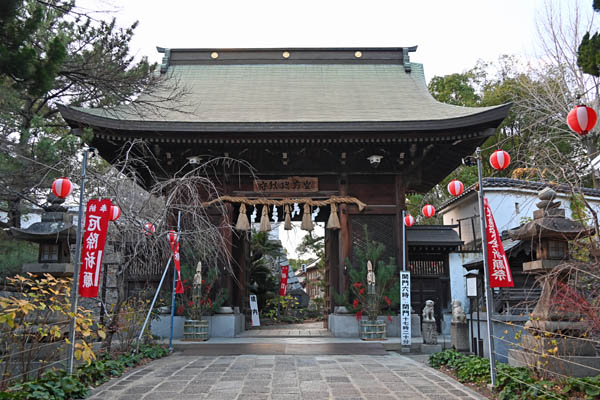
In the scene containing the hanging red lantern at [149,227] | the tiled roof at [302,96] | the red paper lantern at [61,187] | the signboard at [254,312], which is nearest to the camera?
the red paper lantern at [61,187]

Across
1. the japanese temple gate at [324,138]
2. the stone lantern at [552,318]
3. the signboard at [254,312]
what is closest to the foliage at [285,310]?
the signboard at [254,312]

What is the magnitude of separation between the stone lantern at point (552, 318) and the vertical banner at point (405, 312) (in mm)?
3033

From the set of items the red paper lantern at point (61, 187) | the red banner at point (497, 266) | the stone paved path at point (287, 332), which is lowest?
the stone paved path at point (287, 332)

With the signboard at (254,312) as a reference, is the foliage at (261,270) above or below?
above

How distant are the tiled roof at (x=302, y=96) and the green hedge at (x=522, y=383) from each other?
5597 mm

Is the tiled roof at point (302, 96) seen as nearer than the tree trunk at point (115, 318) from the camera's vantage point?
No

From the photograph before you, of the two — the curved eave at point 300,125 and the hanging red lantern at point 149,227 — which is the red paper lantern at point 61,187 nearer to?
the hanging red lantern at point 149,227

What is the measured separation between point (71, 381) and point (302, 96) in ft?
32.9

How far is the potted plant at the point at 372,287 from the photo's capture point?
10.1 meters

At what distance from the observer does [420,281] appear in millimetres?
13211

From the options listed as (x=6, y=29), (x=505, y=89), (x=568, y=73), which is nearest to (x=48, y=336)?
(x=6, y=29)

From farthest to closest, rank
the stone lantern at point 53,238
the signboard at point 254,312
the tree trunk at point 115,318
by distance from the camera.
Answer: the signboard at point 254,312 < the tree trunk at point 115,318 < the stone lantern at point 53,238

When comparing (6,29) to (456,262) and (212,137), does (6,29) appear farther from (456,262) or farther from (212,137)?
(456,262)

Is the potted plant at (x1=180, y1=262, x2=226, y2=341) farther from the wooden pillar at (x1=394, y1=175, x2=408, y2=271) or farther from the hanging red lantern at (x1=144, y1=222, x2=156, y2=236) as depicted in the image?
the wooden pillar at (x1=394, y1=175, x2=408, y2=271)
